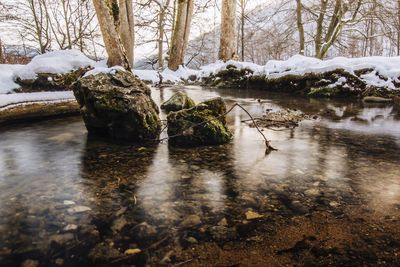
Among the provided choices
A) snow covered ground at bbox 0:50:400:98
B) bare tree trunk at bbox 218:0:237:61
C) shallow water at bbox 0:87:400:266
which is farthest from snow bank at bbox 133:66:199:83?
shallow water at bbox 0:87:400:266

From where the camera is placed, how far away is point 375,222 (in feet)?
6.23

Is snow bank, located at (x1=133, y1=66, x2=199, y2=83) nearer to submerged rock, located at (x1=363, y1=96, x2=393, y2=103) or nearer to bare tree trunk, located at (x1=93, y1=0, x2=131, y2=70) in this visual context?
bare tree trunk, located at (x1=93, y1=0, x2=131, y2=70)

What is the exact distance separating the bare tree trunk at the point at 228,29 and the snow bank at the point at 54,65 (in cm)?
880

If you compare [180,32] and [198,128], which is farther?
[180,32]

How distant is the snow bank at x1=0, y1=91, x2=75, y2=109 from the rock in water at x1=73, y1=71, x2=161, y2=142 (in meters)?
1.57

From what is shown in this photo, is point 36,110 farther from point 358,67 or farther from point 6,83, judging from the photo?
point 358,67

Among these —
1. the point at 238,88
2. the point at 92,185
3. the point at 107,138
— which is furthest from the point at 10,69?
the point at 238,88

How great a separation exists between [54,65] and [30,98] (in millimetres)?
1943

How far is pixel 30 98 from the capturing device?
5.71 metres

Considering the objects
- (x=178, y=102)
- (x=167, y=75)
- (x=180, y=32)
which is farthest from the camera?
(x=167, y=75)

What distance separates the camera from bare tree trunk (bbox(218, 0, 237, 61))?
584 inches

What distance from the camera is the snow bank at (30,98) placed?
5.22 metres

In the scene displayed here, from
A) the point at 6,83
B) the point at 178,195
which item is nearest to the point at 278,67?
the point at 6,83

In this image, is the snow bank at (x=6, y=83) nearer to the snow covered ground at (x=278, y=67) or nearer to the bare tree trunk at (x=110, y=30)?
the snow covered ground at (x=278, y=67)
